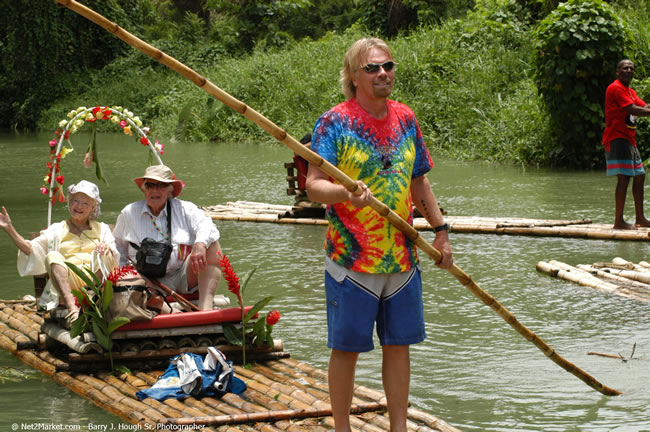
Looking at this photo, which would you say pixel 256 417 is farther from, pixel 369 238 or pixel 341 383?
pixel 369 238

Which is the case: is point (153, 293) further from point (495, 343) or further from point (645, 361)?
point (645, 361)

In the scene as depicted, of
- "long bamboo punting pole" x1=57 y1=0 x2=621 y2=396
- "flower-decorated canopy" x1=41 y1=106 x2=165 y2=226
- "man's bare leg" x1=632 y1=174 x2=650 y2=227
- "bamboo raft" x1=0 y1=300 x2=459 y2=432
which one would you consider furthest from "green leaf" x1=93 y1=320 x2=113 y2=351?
"man's bare leg" x1=632 y1=174 x2=650 y2=227

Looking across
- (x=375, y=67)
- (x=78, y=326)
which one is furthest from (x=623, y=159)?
(x=375, y=67)

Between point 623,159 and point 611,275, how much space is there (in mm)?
2492

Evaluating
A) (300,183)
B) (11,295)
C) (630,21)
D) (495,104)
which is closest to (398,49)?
(495,104)

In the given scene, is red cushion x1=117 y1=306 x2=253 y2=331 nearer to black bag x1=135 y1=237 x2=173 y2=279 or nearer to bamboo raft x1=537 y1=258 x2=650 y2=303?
black bag x1=135 y1=237 x2=173 y2=279

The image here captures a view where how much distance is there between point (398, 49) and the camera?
2595cm

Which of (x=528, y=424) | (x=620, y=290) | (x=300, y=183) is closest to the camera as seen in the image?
(x=528, y=424)

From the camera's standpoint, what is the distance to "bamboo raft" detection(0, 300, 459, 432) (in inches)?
188

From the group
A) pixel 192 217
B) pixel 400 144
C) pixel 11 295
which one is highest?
pixel 400 144

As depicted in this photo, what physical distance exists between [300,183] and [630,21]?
10.4 meters

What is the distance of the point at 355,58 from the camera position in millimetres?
4273

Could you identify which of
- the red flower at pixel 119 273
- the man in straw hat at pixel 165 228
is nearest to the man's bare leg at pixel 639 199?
the man in straw hat at pixel 165 228

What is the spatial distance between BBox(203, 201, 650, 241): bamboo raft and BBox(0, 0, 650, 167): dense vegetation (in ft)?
19.6
